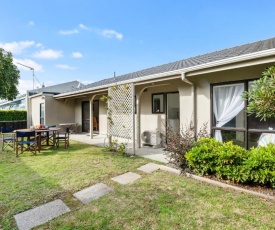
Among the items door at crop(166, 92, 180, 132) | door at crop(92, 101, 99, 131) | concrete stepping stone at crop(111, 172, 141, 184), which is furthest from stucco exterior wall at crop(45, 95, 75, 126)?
concrete stepping stone at crop(111, 172, 141, 184)

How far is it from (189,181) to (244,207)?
1.36m

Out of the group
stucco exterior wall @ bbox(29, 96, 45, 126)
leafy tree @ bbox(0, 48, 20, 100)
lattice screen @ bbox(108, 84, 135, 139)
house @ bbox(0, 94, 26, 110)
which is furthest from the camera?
house @ bbox(0, 94, 26, 110)

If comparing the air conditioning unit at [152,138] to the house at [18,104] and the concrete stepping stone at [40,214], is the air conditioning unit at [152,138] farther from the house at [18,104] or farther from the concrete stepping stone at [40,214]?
the house at [18,104]

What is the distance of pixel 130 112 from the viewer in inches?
288

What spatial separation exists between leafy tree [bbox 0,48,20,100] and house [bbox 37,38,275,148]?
10.4 meters

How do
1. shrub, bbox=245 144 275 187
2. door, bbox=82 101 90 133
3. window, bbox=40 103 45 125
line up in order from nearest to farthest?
shrub, bbox=245 144 275 187 → door, bbox=82 101 90 133 → window, bbox=40 103 45 125

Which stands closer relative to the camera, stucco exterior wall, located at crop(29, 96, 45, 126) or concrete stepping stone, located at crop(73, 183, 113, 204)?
concrete stepping stone, located at crop(73, 183, 113, 204)

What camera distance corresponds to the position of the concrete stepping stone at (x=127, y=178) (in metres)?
4.56

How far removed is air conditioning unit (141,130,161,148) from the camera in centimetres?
823

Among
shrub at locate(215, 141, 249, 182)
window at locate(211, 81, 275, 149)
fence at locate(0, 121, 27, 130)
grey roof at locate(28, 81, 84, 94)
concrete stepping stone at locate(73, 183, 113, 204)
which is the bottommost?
concrete stepping stone at locate(73, 183, 113, 204)

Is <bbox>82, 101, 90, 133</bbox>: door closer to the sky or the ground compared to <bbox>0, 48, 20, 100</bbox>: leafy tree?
closer to the ground

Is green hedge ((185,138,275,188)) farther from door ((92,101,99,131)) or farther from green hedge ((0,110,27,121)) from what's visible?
green hedge ((0,110,27,121))

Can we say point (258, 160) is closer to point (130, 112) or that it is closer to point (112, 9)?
point (130, 112)

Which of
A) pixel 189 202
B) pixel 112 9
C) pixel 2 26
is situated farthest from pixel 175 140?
pixel 2 26
